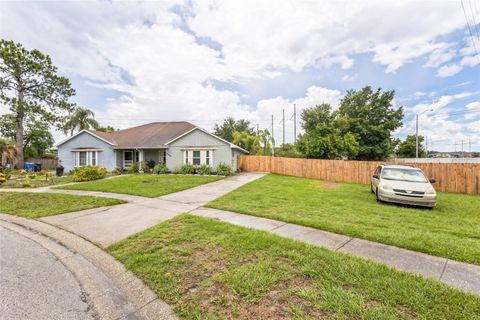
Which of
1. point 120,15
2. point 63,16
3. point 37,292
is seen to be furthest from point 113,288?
point 63,16

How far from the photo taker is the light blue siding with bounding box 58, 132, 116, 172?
849 inches

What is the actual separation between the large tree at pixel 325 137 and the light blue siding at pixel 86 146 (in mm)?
20317

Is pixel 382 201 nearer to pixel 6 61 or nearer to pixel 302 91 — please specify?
pixel 302 91

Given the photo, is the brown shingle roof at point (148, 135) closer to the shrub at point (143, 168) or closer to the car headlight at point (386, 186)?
the shrub at point (143, 168)

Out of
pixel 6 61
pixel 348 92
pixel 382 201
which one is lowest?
pixel 382 201

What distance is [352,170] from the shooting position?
1666 centimetres

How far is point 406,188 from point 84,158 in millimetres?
26248

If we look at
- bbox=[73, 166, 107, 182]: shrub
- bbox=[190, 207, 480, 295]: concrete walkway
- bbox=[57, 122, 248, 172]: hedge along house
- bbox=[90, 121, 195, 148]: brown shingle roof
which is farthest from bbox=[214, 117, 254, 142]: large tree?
bbox=[190, 207, 480, 295]: concrete walkway

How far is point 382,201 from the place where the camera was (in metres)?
8.59

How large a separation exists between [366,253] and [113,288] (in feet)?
13.4

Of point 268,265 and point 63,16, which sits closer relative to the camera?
point 268,265

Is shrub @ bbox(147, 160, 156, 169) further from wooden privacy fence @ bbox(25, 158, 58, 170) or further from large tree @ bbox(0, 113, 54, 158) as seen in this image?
large tree @ bbox(0, 113, 54, 158)

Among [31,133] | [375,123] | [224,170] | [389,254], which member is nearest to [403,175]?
[389,254]

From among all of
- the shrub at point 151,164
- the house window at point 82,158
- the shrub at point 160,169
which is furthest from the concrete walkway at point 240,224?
the house window at point 82,158
